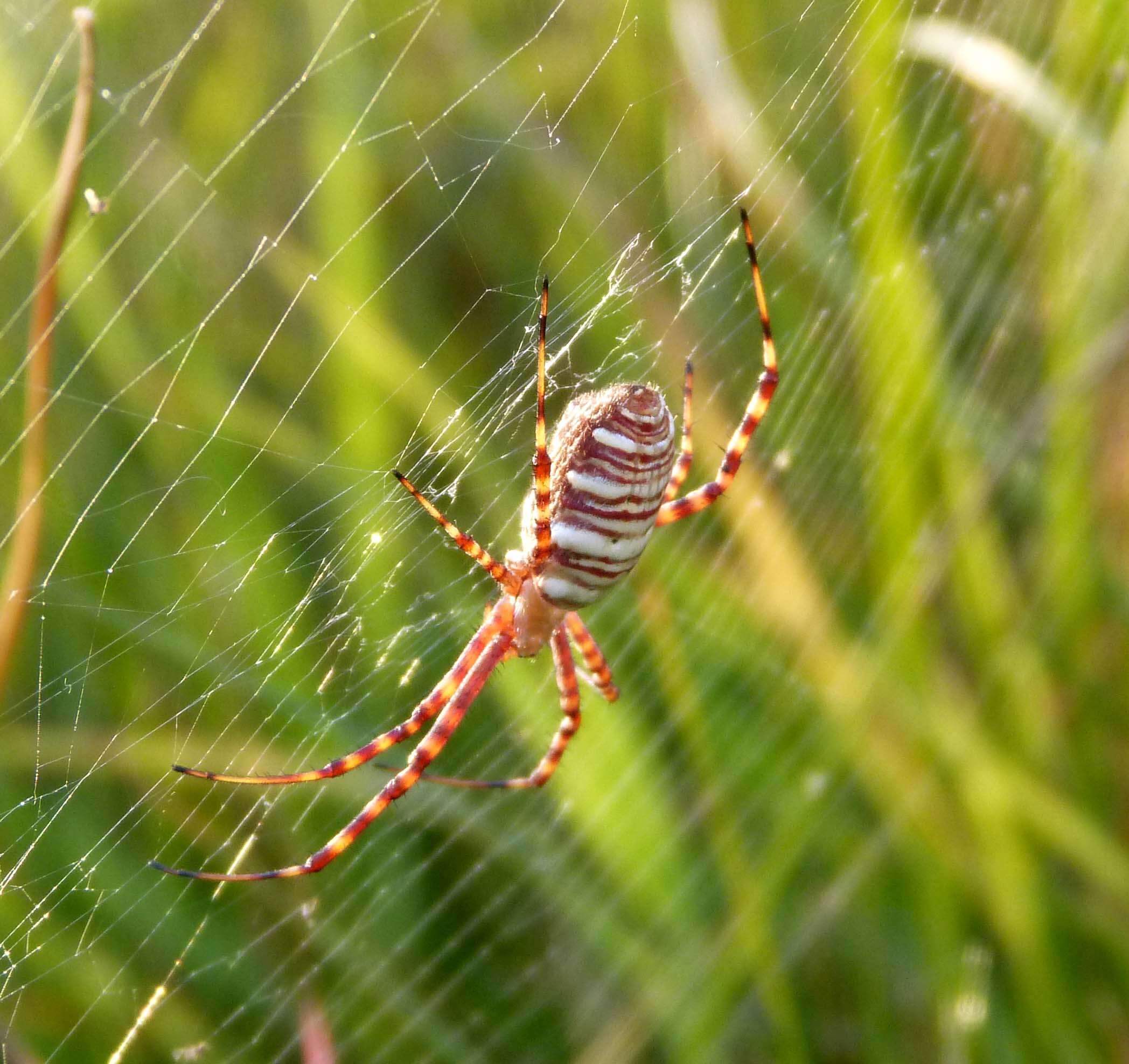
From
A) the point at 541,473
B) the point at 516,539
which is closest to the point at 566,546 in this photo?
the point at 541,473

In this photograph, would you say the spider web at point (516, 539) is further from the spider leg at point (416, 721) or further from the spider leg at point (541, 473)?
the spider leg at point (541, 473)

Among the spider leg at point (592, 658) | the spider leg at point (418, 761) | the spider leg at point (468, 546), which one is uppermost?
the spider leg at point (468, 546)

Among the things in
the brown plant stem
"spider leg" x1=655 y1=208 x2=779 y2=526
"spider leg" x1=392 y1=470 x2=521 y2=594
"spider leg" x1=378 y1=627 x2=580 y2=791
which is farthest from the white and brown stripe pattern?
the brown plant stem

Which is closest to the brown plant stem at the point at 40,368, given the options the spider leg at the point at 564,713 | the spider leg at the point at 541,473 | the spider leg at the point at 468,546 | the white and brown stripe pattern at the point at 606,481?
the spider leg at the point at 468,546

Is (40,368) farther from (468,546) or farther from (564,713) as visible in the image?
(564,713)

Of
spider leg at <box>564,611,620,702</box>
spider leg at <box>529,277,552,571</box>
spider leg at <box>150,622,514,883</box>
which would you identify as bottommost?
spider leg at <box>150,622,514,883</box>

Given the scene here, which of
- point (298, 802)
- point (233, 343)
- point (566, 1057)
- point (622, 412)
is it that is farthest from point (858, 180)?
point (566, 1057)

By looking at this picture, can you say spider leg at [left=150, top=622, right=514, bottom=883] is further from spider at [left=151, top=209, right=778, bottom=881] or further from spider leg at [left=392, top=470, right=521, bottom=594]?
spider leg at [left=392, top=470, right=521, bottom=594]

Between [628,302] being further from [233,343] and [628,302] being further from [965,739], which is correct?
[965,739]
